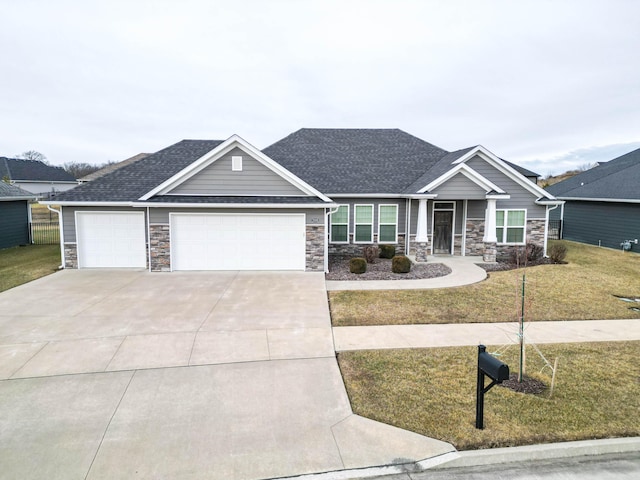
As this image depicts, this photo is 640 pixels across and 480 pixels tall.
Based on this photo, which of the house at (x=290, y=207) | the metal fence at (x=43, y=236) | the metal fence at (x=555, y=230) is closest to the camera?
the house at (x=290, y=207)

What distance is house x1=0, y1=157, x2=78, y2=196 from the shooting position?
166 feet

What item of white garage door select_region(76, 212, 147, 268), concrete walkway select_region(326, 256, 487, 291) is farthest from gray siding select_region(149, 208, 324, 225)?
concrete walkway select_region(326, 256, 487, 291)

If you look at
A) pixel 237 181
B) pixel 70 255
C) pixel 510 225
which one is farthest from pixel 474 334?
pixel 70 255

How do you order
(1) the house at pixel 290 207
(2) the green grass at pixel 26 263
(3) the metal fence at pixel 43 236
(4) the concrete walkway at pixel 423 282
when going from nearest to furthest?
(4) the concrete walkway at pixel 423 282
(2) the green grass at pixel 26 263
(1) the house at pixel 290 207
(3) the metal fence at pixel 43 236

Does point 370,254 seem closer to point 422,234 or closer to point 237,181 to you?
point 422,234

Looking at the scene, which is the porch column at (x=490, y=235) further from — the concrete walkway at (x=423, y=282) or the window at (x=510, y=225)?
the concrete walkway at (x=423, y=282)

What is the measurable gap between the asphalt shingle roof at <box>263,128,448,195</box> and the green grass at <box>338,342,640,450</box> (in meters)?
11.6

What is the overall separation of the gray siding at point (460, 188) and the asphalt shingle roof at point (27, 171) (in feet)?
177

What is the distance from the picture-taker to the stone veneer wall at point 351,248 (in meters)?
18.3

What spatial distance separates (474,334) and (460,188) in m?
9.54

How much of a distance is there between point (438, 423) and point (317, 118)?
104ft

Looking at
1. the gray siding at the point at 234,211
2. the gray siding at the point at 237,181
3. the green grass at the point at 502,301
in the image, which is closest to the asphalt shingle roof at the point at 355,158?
the gray siding at the point at 234,211

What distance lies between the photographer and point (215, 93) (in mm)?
25781

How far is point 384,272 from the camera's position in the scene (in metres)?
15.0
